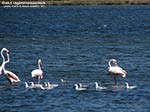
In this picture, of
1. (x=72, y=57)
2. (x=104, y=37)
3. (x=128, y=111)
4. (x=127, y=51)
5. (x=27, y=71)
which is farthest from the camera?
(x=104, y=37)

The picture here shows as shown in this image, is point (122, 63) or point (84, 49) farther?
point (84, 49)

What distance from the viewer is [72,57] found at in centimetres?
5547

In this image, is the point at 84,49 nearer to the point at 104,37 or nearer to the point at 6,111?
the point at 104,37

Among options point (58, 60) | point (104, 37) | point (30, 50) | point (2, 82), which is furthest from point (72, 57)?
point (104, 37)

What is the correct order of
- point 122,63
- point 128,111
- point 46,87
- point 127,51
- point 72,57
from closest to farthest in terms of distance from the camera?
1. point 128,111
2. point 46,87
3. point 122,63
4. point 72,57
5. point 127,51

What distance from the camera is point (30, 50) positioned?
2420 inches

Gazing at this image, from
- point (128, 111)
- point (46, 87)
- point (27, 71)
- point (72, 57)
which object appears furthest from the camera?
point (72, 57)

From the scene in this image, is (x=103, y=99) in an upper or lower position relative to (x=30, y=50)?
lower

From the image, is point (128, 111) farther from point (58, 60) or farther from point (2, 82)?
point (58, 60)

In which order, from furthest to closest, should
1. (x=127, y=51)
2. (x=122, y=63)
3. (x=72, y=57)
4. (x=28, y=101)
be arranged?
1. (x=127, y=51)
2. (x=72, y=57)
3. (x=122, y=63)
4. (x=28, y=101)

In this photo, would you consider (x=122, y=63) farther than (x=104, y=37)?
No

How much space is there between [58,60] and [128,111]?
1991cm

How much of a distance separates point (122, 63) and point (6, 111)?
17.7 meters

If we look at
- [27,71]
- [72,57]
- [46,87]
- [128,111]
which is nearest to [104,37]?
[72,57]
